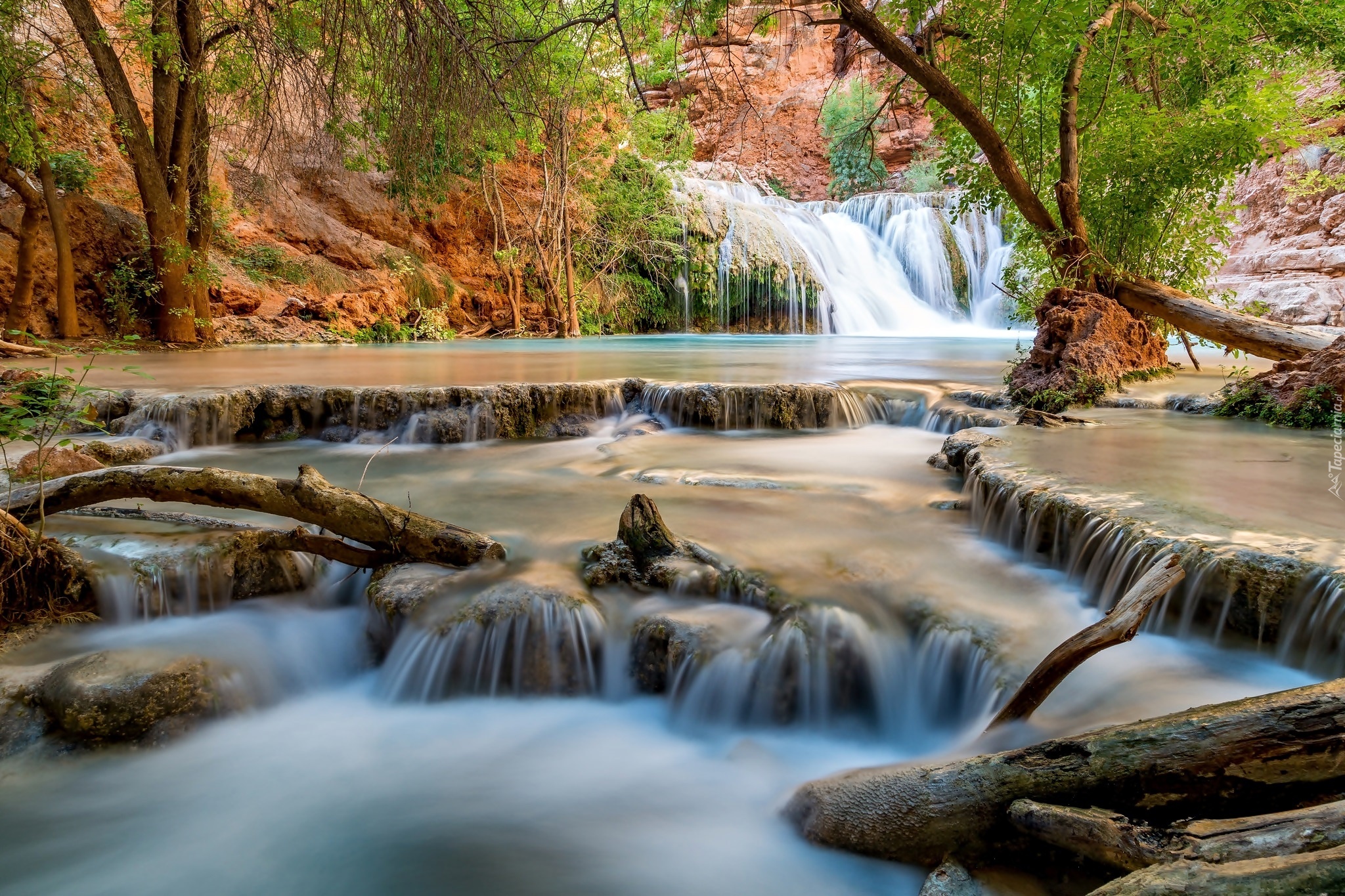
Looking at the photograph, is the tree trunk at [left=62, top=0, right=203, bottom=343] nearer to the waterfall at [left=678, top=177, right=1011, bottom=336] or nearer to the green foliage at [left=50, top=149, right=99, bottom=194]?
the green foliage at [left=50, top=149, right=99, bottom=194]

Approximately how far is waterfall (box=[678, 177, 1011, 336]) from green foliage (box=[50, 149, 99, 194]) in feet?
40.3

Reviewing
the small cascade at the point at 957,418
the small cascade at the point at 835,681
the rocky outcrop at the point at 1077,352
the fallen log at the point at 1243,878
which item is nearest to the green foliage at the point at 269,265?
the small cascade at the point at 957,418

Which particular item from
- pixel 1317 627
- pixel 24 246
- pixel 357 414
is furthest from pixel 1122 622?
pixel 24 246

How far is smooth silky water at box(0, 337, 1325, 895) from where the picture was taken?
2102 mm

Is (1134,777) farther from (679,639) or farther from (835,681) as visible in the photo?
(679,639)

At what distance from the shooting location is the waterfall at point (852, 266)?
18938 millimetres

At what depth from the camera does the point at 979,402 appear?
680 cm

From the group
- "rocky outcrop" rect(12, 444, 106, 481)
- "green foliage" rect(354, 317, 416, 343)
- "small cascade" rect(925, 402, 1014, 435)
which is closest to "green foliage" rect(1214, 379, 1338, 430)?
"small cascade" rect(925, 402, 1014, 435)

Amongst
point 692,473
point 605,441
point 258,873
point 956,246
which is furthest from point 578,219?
point 258,873

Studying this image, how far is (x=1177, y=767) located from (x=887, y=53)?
5839 mm

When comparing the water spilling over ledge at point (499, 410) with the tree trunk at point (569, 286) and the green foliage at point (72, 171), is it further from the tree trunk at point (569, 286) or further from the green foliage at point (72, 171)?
the tree trunk at point (569, 286)

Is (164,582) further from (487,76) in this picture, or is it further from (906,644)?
(906,644)

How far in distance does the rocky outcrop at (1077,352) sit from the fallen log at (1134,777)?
5.11 metres

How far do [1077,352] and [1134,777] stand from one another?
5.77 meters
